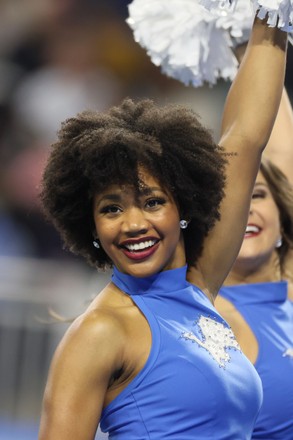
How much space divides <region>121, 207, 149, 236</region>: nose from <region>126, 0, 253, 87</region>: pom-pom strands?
804 mm

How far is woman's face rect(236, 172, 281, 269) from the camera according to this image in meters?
3.26

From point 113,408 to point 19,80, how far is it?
4.24m

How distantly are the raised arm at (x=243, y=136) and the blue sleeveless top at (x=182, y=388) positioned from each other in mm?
216

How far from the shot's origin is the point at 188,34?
2.81 m

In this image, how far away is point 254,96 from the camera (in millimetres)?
2500

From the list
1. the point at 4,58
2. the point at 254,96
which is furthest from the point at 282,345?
the point at 4,58

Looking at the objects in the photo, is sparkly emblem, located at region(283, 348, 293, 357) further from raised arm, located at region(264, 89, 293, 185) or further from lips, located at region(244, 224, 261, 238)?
raised arm, located at region(264, 89, 293, 185)

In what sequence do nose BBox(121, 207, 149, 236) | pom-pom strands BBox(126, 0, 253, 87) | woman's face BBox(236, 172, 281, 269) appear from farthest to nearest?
woman's face BBox(236, 172, 281, 269)
pom-pom strands BBox(126, 0, 253, 87)
nose BBox(121, 207, 149, 236)

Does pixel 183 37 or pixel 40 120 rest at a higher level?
pixel 183 37

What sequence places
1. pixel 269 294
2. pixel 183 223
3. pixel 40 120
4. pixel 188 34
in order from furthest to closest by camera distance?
pixel 40 120 → pixel 269 294 → pixel 188 34 → pixel 183 223

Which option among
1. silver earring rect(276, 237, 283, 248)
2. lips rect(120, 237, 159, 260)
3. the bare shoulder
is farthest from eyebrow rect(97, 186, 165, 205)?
silver earring rect(276, 237, 283, 248)

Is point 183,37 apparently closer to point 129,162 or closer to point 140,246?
point 129,162

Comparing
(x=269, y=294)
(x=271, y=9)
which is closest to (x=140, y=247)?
(x=271, y=9)

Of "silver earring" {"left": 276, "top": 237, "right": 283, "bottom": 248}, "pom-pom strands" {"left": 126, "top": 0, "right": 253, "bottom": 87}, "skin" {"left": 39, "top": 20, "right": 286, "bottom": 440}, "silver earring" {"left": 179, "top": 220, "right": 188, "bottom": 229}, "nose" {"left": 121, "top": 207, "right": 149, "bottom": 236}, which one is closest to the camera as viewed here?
"skin" {"left": 39, "top": 20, "right": 286, "bottom": 440}
